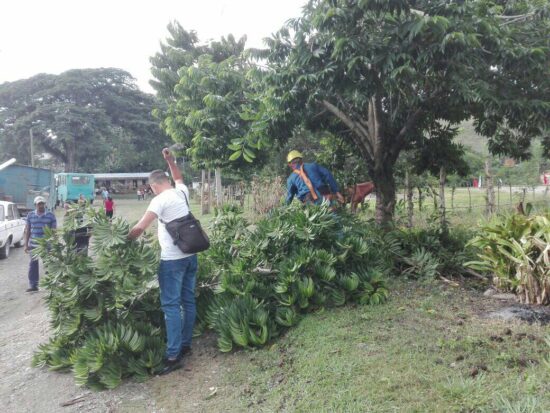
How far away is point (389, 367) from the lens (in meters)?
3.38

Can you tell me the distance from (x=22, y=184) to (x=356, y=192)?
1522cm

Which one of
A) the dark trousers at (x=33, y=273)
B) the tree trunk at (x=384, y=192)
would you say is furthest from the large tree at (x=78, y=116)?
the tree trunk at (x=384, y=192)

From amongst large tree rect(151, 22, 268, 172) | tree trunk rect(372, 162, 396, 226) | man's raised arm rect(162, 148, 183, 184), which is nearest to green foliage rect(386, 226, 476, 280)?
tree trunk rect(372, 162, 396, 226)

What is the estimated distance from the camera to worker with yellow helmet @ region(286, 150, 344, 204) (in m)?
5.98

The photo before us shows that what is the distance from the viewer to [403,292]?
208 inches

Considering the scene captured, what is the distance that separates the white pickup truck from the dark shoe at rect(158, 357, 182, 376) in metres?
9.63

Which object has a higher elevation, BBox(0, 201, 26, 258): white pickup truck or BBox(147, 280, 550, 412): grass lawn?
BBox(0, 201, 26, 258): white pickup truck

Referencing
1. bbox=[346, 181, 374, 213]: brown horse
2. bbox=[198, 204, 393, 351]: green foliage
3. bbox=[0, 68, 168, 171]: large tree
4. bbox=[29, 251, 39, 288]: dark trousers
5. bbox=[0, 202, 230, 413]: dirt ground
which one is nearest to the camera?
bbox=[0, 202, 230, 413]: dirt ground

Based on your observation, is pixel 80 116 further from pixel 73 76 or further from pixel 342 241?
pixel 342 241

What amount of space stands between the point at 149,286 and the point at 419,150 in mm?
5977

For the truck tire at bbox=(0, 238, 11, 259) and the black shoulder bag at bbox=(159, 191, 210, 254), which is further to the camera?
the truck tire at bbox=(0, 238, 11, 259)

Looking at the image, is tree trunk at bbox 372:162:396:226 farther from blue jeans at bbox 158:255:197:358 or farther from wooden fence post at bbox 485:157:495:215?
blue jeans at bbox 158:255:197:358

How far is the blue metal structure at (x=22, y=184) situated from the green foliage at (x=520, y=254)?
18.0 metres

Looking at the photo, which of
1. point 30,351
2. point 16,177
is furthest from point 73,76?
point 30,351
